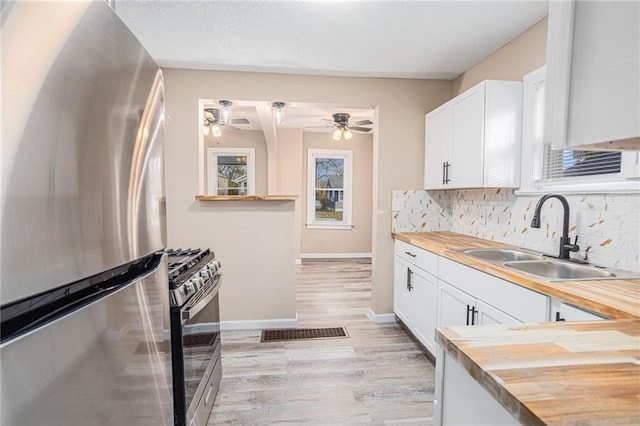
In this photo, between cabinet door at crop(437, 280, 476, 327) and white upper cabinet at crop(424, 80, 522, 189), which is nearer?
cabinet door at crop(437, 280, 476, 327)

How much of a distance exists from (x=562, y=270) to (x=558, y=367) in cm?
152

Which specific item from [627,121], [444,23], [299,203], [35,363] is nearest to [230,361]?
[35,363]

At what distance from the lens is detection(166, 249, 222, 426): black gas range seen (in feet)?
4.23

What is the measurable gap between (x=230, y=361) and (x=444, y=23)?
2957 millimetres

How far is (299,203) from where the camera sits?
6156 mm

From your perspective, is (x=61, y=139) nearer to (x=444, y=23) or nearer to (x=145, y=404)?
(x=145, y=404)

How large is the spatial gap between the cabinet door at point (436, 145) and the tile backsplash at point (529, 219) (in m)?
0.25

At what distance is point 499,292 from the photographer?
165 centimetres

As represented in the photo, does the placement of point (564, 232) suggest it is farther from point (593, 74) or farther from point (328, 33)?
point (328, 33)

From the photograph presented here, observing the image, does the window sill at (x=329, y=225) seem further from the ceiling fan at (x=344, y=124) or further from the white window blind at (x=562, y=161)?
the white window blind at (x=562, y=161)

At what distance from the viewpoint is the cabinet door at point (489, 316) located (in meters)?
1.60

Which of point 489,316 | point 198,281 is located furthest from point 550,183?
point 198,281

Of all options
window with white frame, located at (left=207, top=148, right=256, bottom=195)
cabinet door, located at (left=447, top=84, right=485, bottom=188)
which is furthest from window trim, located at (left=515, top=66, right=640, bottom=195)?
window with white frame, located at (left=207, top=148, right=256, bottom=195)

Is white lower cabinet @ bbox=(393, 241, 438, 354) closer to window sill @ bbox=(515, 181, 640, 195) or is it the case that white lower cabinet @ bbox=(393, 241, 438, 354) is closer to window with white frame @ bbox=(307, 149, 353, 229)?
window sill @ bbox=(515, 181, 640, 195)
